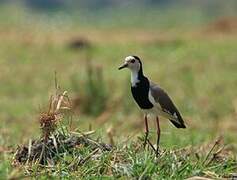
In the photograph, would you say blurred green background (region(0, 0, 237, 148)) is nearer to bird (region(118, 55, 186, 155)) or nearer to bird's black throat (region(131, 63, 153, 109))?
bird (region(118, 55, 186, 155))

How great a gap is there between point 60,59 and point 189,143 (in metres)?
11.4

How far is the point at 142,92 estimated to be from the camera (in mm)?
6215

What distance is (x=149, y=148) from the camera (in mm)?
6664

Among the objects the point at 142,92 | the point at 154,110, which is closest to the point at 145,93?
the point at 142,92

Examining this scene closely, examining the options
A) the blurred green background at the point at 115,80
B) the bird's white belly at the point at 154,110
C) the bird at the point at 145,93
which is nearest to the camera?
the bird at the point at 145,93

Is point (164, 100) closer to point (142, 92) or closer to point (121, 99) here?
point (142, 92)

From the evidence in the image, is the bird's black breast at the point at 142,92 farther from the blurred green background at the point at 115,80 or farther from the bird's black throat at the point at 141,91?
the blurred green background at the point at 115,80

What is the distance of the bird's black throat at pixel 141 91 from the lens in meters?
6.19

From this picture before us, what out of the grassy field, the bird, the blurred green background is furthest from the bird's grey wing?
the blurred green background

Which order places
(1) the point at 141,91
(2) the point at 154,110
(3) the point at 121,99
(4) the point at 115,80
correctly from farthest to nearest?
1. (4) the point at 115,80
2. (3) the point at 121,99
3. (2) the point at 154,110
4. (1) the point at 141,91

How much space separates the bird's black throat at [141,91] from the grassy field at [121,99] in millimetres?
358

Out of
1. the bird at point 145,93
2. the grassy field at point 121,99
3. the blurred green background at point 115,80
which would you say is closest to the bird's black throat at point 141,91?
the bird at point 145,93

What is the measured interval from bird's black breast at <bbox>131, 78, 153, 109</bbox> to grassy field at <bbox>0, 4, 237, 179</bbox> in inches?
14.1

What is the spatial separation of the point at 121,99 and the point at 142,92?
7577mm
